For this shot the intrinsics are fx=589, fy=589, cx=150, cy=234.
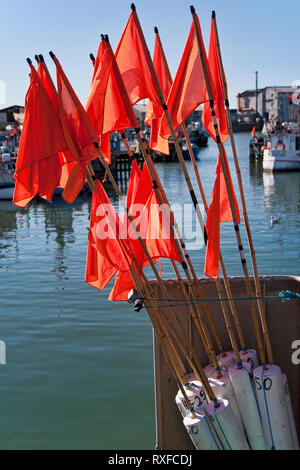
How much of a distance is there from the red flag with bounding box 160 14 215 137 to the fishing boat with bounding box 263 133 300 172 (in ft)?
136

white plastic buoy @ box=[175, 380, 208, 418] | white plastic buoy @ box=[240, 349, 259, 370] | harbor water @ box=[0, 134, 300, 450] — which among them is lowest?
harbor water @ box=[0, 134, 300, 450]

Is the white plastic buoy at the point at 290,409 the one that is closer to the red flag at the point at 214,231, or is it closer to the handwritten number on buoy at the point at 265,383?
the handwritten number on buoy at the point at 265,383

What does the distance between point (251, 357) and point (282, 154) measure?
42.0m

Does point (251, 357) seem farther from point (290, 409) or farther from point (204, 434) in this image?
point (204, 434)

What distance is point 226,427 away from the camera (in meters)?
4.33

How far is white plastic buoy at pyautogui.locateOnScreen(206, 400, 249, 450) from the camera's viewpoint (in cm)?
433

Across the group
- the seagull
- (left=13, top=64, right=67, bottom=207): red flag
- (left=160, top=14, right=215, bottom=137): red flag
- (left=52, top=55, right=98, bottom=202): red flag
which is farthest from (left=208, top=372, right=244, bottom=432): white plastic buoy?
the seagull

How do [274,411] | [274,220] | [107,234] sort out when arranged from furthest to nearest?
[274,220], [107,234], [274,411]

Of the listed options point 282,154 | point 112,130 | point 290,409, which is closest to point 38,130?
point 112,130

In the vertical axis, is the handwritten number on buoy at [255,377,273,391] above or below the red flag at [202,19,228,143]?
below

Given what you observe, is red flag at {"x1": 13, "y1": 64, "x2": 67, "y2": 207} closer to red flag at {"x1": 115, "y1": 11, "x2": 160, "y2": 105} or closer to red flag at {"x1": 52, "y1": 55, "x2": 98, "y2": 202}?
red flag at {"x1": 52, "y1": 55, "x2": 98, "y2": 202}

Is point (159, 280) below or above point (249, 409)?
above

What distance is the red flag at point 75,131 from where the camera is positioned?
438 centimetres
